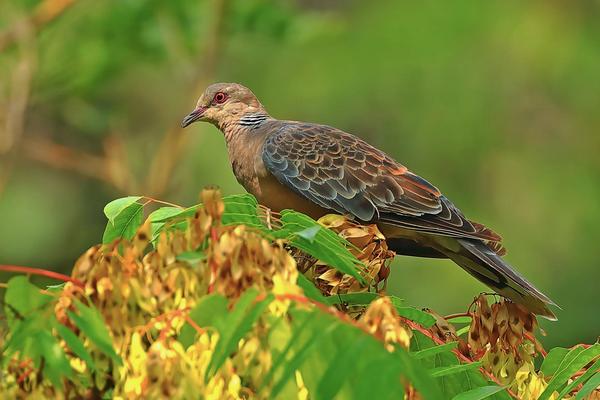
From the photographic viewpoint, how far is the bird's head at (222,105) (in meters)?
6.47

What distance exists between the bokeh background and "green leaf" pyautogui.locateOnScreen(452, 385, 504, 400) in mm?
9257

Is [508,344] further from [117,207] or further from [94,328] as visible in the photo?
[94,328]

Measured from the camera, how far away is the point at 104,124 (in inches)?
398

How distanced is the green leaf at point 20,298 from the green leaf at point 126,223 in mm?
842

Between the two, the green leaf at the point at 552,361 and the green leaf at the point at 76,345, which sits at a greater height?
the green leaf at the point at 76,345

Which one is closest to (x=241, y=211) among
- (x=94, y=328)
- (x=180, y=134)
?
(x=94, y=328)

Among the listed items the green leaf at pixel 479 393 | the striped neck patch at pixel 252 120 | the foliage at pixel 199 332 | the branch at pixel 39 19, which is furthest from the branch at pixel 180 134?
the foliage at pixel 199 332

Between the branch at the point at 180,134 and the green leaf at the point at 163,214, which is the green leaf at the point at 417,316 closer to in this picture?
the green leaf at the point at 163,214

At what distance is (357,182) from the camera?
18.0 feet

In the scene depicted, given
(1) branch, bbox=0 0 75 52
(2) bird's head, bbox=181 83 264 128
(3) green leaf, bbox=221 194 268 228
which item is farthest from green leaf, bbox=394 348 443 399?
(1) branch, bbox=0 0 75 52

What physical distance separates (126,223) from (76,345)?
103cm

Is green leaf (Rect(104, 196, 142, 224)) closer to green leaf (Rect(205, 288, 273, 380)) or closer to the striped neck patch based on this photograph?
green leaf (Rect(205, 288, 273, 380))

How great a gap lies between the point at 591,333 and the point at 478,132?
126 inches

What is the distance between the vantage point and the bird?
5184 millimetres
